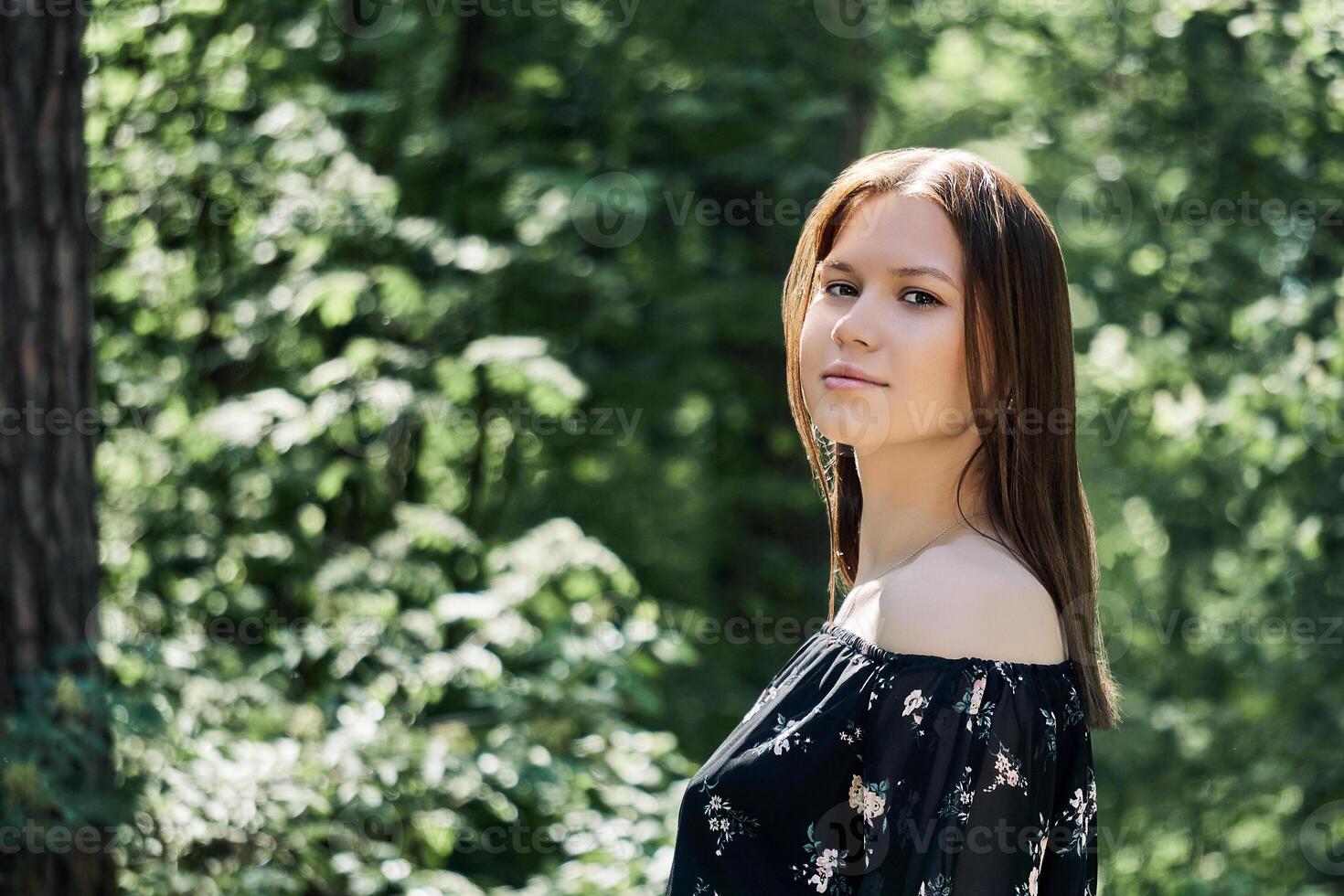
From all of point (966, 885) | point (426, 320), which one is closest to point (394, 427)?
point (426, 320)

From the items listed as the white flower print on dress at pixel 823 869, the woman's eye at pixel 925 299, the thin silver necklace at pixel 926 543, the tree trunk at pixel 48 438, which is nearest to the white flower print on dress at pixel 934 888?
the white flower print on dress at pixel 823 869

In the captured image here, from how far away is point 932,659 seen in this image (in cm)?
120

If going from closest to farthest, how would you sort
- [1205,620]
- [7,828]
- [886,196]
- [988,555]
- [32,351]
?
[988,555] < [886,196] < [7,828] < [32,351] < [1205,620]

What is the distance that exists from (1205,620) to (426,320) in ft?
11.5

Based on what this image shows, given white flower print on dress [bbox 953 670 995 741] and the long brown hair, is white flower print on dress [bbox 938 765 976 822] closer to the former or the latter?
white flower print on dress [bbox 953 670 995 741]

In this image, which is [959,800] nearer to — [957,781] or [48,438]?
[957,781]

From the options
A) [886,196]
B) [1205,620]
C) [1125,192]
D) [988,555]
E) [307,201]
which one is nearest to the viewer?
[988,555]

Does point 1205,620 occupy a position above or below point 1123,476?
below

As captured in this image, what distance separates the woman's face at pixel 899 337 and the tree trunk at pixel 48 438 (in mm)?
1943

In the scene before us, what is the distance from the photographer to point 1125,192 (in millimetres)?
4703

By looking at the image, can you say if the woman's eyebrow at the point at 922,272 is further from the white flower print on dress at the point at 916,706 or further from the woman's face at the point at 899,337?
the white flower print on dress at the point at 916,706

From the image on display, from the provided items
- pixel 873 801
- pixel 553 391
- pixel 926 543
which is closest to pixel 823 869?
pixel 873 801

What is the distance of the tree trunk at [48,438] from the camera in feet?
8.78

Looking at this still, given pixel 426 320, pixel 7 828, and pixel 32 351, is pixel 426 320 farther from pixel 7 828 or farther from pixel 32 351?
pixel 7 828
